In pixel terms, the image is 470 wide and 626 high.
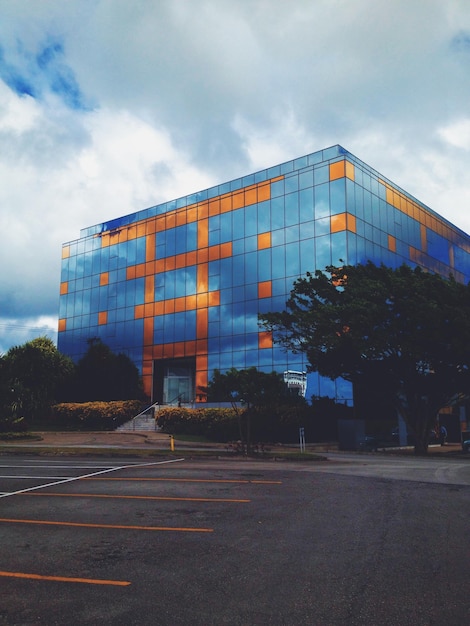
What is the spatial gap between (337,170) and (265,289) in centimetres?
1130

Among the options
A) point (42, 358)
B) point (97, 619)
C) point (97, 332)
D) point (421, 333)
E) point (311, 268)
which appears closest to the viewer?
point (97, 619)

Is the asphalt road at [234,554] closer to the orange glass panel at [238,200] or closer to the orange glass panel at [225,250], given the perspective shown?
the orange glass panel at [225,250]

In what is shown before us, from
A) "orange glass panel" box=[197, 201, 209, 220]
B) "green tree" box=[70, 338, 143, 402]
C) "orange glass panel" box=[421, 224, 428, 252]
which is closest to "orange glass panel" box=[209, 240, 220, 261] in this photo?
"orange glass panel" box=[197, 201, 209, 220]

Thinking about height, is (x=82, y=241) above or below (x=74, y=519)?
above

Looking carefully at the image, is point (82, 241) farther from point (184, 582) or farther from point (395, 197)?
point (184, 582)

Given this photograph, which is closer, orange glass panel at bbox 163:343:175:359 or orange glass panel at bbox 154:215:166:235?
orange glass panel at bbox 163:343:175:359

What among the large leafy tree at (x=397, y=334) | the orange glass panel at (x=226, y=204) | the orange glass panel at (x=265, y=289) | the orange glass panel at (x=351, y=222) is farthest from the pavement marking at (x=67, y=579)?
the orange glass panel at (x=226, y=204)

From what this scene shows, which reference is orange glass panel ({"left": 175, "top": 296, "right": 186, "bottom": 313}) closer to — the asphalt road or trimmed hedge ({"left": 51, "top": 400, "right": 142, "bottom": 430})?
trimmed hedge ({"left": 51, "top": 400, "right": 142, "bottom": 430})

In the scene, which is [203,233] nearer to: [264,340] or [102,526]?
[264,340]

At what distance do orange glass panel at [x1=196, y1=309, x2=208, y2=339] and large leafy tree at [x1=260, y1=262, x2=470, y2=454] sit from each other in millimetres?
17642

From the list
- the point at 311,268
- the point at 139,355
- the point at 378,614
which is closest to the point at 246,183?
the point at 311,268

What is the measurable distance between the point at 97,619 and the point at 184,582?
130 centimetres

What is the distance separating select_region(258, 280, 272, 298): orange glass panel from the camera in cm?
4748

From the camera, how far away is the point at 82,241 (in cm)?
6531
